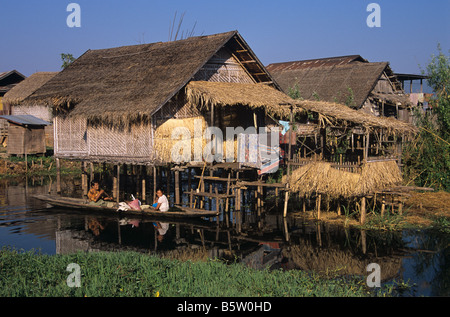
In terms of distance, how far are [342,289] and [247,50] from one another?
12.0 meters

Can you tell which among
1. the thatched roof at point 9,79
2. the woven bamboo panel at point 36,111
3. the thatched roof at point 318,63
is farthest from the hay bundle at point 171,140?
the thatched roof at point 9,79

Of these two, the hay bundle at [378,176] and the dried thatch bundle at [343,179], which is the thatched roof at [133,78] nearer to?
the dried thatch bundle at [343,179]

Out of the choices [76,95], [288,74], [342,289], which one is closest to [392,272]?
[342,289]

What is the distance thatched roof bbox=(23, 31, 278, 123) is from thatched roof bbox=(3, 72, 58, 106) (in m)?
Answer: 14.0

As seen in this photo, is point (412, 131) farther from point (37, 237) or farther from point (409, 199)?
point (37, 237)

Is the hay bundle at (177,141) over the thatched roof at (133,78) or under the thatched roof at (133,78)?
under

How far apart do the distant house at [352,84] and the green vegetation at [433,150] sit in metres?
6.87

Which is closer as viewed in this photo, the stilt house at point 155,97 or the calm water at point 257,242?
the calm water at point 257,242

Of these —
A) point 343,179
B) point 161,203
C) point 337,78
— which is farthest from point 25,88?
point 343,179

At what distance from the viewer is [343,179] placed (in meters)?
13.7

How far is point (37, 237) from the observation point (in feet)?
44.8

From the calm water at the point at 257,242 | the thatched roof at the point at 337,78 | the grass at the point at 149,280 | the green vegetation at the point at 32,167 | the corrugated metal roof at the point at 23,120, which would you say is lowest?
the calm water at the point at 257,242

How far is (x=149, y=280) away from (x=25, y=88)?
30.9m

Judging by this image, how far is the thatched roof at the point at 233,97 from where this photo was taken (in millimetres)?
15562
